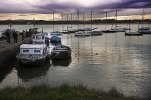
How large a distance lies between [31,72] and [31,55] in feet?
15.0

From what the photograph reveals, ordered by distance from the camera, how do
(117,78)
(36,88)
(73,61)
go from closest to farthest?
(36,88)
(117,78)
(73,61)

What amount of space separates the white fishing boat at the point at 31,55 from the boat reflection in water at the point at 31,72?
0.82 metres

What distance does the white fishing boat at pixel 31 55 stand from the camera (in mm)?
44969

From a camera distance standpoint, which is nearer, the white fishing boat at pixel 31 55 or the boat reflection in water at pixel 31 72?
the boat reflection in water at pixel 31 72

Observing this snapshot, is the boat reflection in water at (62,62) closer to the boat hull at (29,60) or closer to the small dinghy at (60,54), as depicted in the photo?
the small dinghy at (60,54)

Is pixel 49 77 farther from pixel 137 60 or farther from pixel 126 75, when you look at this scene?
pixel 137 60

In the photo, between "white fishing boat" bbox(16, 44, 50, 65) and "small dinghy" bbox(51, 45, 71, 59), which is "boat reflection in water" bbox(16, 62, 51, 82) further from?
"small dinghy" bbox(51, 45, 71, 59)

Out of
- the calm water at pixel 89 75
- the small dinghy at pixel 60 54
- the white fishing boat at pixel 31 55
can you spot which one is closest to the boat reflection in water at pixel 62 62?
the calm water at pixel 89 75

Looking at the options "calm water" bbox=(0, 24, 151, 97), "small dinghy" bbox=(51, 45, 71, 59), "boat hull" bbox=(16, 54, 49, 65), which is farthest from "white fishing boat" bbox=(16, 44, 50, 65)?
"small dinghy" bbox=(51, 45, 71, 59)

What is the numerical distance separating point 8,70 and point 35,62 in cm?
389

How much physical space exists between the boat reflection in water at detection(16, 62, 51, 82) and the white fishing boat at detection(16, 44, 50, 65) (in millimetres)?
823

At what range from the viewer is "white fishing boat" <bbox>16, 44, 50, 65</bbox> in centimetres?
4497

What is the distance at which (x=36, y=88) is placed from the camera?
22.2 m

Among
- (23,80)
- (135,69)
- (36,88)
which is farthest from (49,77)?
(36,88)
